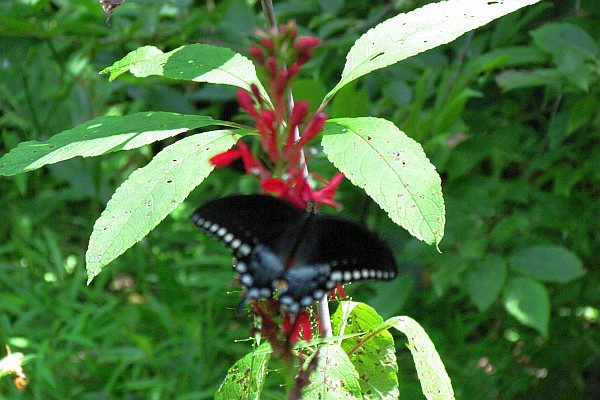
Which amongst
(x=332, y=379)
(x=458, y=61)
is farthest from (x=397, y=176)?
(x=458, y=61)

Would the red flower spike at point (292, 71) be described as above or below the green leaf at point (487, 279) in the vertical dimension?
above

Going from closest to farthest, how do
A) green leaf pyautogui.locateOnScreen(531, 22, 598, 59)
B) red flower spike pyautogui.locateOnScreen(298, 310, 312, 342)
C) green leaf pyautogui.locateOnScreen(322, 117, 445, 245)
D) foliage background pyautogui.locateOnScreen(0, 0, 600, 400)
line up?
green leaf pyautogui.locateOnScreen(322, 117, 445, 245)
red flower spike pyautogui.locateOnScreen(298, 310, 312, 342)
green leaf pyautogui.locateOnScreen(531, 22, 598, 59)
foliage background pyautogui.locateOnScreen(0, 0, 600, 400)

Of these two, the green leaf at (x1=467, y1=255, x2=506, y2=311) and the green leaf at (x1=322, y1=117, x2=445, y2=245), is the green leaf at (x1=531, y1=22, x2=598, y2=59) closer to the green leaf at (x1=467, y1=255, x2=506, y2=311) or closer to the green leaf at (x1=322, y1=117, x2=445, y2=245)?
the green leaf at (x1=467, y1=255, x2=506, y2=311)

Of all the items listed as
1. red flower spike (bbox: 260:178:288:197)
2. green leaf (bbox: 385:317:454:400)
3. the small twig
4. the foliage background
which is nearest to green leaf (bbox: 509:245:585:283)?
the foliage background

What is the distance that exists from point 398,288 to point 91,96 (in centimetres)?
141

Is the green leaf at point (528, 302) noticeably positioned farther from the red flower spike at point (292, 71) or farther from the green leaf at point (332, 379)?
the red flower spike at point (292, 71)

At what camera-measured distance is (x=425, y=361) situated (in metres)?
0.84

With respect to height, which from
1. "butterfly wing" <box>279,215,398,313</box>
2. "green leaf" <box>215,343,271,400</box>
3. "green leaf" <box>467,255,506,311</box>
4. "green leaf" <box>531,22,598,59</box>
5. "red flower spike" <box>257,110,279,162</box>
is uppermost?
"green leaf" <box>531,22,598,59</box>

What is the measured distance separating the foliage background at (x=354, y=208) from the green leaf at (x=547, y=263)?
1cm

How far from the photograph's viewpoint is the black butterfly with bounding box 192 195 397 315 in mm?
730

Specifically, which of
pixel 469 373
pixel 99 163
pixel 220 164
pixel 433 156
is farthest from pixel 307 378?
pixel 99 163

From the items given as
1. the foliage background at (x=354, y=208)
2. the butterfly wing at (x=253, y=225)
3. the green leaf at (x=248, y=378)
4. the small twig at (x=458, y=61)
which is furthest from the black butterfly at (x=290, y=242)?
the small twig at (x=458, y=61)

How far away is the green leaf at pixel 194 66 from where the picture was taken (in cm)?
80

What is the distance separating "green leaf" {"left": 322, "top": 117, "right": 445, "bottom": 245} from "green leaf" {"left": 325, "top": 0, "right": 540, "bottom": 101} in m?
0.08
